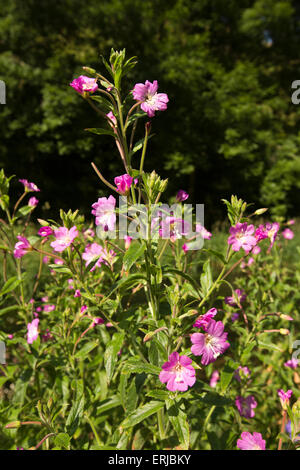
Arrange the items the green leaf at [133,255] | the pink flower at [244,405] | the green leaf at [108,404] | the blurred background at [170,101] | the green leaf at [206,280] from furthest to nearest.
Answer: the blurred background at [170,101] → the pink flower at [244,405] → the green leaf at [108,404] → the green leaf at [206,280] → the green leaf at [133,255]

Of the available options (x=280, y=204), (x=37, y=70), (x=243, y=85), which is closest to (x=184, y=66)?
(x=243, y=85)

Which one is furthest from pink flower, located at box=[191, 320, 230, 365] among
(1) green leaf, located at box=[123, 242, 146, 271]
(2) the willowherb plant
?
(1) green leaf, located at box=[123, 242, 146, 271]

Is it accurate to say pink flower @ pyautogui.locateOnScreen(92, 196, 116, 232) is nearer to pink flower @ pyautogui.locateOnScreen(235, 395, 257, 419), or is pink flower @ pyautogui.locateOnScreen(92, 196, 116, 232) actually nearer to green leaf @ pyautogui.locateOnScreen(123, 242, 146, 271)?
green leaf @ pyautogui.locateOnScreen(123, 242, 146, 271)

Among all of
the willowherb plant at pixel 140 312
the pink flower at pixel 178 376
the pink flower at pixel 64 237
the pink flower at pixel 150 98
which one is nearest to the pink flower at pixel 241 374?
the willowherb plant at pixel 140 312

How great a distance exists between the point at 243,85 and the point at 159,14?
7.21 feet

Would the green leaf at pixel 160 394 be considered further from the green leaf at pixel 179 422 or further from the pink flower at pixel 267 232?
the pink flower at pixel 267 232

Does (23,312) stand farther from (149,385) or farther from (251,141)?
(251,141)

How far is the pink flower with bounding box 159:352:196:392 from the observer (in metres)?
0.73

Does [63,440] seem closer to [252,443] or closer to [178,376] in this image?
[178,376]

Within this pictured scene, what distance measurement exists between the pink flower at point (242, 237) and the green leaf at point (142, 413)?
16.9 inches

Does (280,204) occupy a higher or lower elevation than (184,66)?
lower

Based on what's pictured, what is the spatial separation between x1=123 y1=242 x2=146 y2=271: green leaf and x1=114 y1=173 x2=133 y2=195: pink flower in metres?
0.13

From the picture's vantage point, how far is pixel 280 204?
7.12 meters

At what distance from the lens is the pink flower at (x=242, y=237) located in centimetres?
84
